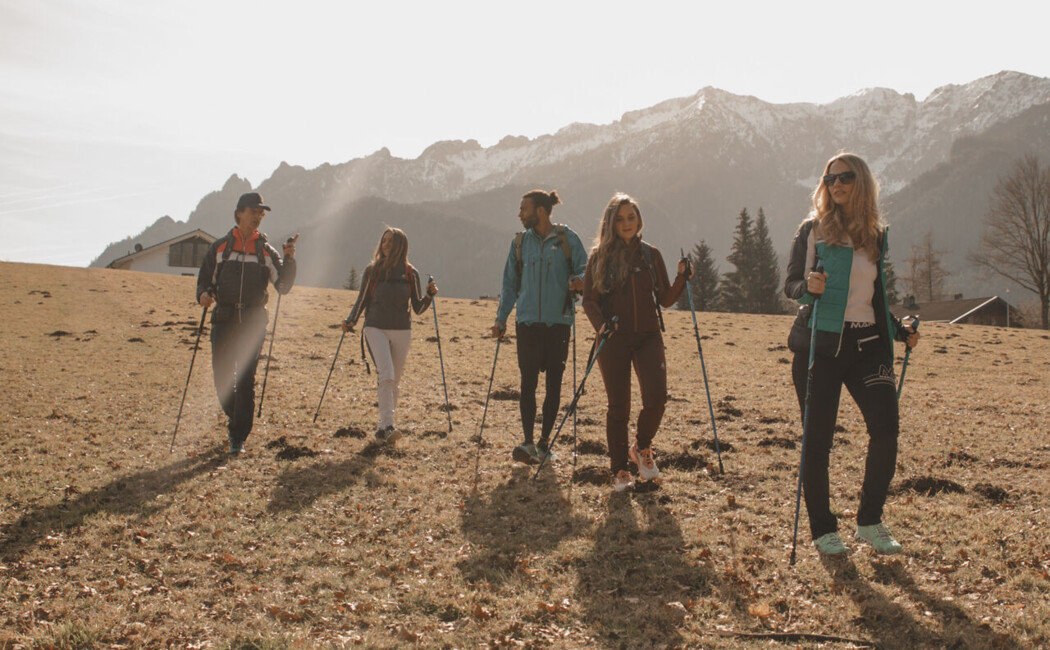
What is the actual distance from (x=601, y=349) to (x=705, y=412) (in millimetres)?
6056

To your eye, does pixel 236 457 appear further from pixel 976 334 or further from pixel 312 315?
pixel 976 334

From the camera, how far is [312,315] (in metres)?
29.0

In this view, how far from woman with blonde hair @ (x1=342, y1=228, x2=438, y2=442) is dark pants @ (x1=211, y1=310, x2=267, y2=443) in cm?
140

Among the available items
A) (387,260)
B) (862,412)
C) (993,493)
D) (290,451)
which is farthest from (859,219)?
(290,451)

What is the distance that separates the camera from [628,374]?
711 centimetres

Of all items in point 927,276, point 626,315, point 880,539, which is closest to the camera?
point 880,539

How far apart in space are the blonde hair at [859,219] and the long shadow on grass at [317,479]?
17.4 ft

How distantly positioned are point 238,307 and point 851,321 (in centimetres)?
674

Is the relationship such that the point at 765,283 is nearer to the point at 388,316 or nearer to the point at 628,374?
the point at 388,316

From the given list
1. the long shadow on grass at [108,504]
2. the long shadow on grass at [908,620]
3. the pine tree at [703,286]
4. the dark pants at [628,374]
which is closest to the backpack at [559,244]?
the dark pants at [628,374]

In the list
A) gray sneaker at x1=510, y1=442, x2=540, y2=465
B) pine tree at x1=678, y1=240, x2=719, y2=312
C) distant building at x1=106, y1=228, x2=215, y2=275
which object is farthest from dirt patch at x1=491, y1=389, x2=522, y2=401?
distant building at x1=106, y1=228, x2=215, y2=275

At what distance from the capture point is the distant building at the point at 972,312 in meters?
69.2

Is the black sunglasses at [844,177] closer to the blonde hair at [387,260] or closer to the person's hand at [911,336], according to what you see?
the person's hand at [911,336]

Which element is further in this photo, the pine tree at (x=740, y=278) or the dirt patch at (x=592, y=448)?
the pine tree at (x=740, y=278)
